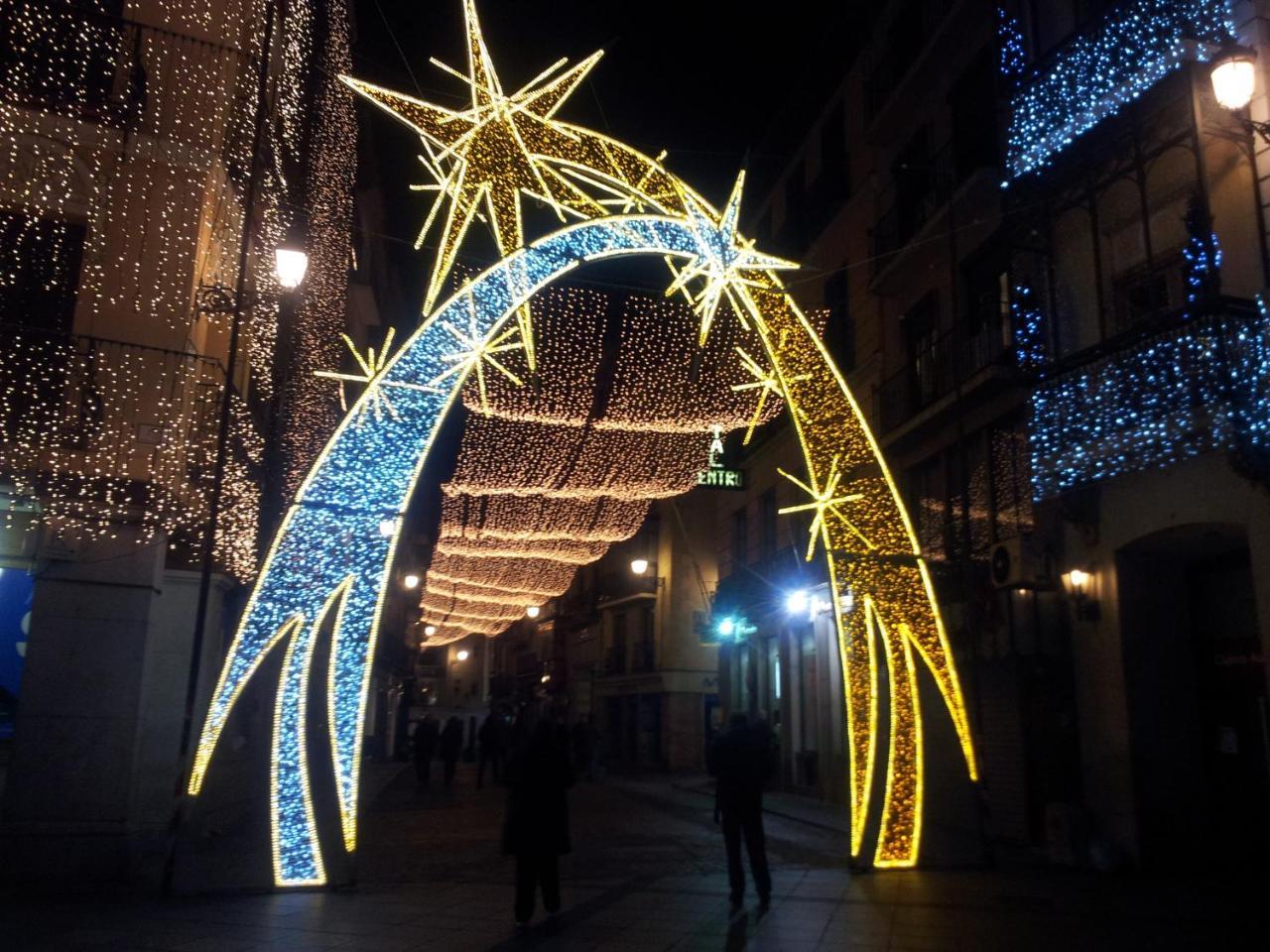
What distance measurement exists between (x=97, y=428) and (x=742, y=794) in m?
7.74

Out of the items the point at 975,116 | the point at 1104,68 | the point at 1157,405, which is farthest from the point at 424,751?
the point at 1104,68

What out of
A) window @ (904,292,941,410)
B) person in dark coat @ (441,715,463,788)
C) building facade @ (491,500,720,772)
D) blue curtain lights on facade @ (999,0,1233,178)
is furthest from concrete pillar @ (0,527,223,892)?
building facade @ (491,500,720,772)

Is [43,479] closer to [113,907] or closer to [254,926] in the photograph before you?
[113,907]

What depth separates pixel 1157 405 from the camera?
1138 cm

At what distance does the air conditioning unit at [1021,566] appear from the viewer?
13.7 metres

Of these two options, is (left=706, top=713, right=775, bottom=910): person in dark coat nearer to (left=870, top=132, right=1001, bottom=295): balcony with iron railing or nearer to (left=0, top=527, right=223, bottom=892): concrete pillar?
(left=0, top=527, right=223, bottom=892): concrete pillar

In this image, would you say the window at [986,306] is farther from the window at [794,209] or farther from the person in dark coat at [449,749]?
the person in dark coat at [449,749]

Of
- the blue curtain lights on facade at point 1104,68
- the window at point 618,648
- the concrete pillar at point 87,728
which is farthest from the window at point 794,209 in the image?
the window at point 618,648

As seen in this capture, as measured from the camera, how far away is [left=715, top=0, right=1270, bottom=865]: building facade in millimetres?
10844

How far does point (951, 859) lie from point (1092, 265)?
24.5 ft

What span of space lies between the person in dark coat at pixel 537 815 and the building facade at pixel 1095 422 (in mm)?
4786

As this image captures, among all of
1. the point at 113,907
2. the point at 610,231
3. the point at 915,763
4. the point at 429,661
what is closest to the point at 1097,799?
the point at 915,763

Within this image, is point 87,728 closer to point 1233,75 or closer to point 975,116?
point 1233,75

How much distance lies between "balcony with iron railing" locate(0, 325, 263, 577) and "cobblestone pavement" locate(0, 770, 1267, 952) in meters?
4.02
